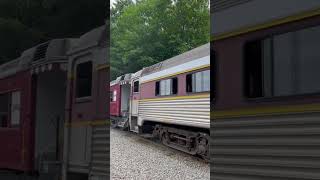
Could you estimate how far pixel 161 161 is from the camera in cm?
229

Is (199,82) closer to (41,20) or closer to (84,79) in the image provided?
(84,79)

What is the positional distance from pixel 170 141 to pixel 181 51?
0.50 metres

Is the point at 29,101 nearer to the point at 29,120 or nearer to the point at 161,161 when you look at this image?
the point at 29,120

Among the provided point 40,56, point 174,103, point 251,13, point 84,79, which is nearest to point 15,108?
point 40,56

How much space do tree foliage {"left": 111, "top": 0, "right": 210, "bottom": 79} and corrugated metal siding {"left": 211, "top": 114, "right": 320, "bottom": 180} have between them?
477 millimetres

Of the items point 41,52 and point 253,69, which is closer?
point 253,69

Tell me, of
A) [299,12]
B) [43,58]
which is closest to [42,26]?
[43,58]

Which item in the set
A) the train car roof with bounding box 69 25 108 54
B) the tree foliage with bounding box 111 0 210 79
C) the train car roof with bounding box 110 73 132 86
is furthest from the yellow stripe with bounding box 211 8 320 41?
the train car roof with bounding box 110 73 132 86

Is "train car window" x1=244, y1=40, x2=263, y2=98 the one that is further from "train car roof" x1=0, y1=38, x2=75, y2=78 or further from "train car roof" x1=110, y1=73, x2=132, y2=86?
"train car roof" x1=110, y1=73, x2=132, y2=86

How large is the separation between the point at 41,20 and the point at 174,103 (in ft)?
2.74

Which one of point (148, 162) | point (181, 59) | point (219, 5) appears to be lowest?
point (148, 162)

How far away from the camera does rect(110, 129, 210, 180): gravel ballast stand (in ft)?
6.70

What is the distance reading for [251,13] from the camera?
160 cm

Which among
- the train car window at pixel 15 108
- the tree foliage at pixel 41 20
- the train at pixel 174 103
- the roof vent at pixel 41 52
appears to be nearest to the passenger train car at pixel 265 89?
the train at pixel 174 103
